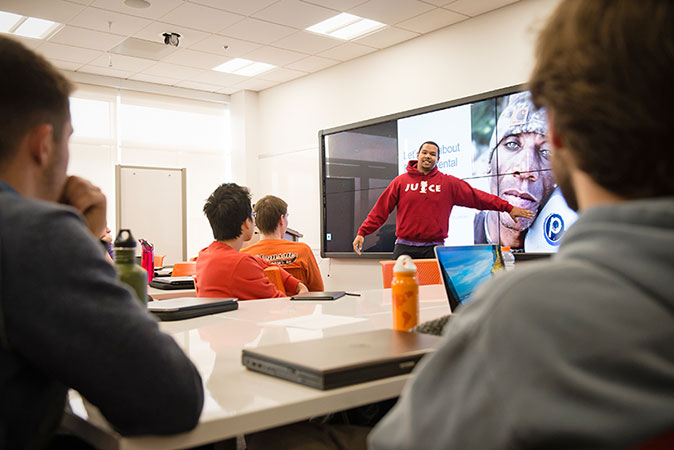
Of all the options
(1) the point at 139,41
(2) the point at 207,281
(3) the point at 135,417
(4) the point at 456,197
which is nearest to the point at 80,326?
(3) the point at 135,417

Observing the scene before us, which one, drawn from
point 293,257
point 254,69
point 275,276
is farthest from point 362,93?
point 275,276

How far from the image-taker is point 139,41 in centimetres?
595

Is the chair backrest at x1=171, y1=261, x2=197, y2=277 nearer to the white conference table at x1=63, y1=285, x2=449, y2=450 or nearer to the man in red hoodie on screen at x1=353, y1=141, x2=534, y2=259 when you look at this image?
the man in red hoodie on screen at x1=353, y1=141, x2=534, y2=259

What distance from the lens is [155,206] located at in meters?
7.52

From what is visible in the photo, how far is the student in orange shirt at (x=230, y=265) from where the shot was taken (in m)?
2.35

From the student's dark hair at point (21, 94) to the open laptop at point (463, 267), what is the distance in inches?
46.6

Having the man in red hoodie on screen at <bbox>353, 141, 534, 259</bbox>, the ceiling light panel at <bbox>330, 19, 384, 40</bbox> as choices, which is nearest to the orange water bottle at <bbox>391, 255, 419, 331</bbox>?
the man in red hoodie on screen at <bbox>353, 141, 534, 259</bbox>

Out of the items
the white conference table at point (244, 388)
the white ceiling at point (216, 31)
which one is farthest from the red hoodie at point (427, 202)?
the white conference table at point (244, 388)

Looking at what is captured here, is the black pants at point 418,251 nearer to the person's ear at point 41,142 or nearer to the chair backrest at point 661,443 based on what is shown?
the person's ear at point 41,142

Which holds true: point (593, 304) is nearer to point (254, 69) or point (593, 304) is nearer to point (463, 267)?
point (463, 267)

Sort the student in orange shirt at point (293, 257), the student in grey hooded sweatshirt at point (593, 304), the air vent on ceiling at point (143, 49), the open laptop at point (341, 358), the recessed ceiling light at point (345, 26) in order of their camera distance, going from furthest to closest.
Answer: the air vent on ceiling at point (143, 49), the recessed ceiling light at point (345, 26), the student in orange shirt at point (293, 257), the open laptop at point (341, 358), the student in grey hooded sweatshirt at point (593, 304)

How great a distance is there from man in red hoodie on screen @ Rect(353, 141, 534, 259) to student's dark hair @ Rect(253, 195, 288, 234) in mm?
1537

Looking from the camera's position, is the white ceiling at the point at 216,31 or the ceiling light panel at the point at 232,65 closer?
the white ceiling at the point at 216,31

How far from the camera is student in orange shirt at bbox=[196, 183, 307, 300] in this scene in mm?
2348
